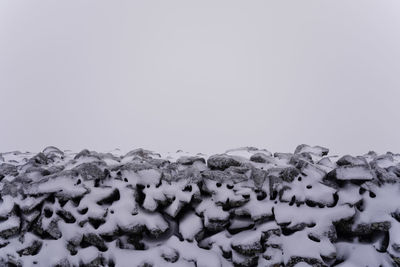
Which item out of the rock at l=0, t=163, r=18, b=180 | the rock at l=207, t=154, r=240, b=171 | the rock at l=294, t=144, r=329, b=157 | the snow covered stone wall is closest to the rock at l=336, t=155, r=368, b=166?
the snow covered stone wall

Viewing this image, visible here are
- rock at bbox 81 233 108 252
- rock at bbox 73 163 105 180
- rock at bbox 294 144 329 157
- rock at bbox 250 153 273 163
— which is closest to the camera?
rock at bbox 81 233 108 252

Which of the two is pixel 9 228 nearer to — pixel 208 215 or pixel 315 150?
pixel 208 215

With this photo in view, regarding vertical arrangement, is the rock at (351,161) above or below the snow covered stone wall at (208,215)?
above

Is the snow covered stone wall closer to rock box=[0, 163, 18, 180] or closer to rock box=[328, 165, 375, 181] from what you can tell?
rock box=[328, 165, 375, 181]

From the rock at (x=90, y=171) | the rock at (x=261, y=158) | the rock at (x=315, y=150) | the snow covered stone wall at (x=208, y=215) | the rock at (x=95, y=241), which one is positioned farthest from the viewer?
the rock at (x=315, y=150)

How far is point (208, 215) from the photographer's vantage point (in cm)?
194

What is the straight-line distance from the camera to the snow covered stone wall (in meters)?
1.86

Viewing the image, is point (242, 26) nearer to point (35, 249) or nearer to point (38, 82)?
point (38, 82)

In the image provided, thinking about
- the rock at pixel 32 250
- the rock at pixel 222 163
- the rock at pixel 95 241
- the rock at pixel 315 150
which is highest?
the rock at pixel 315 150

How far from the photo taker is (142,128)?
342 inches

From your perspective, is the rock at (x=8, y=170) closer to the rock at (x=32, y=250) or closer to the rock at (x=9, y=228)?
the rock at (x=9, y=228)

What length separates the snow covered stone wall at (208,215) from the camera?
186 centimetres

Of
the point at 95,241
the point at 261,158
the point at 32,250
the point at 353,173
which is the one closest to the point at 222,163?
the point at 261,158

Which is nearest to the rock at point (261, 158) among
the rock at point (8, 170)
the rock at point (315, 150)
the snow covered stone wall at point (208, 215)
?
the snow covered stone wall at point (208, 215)
